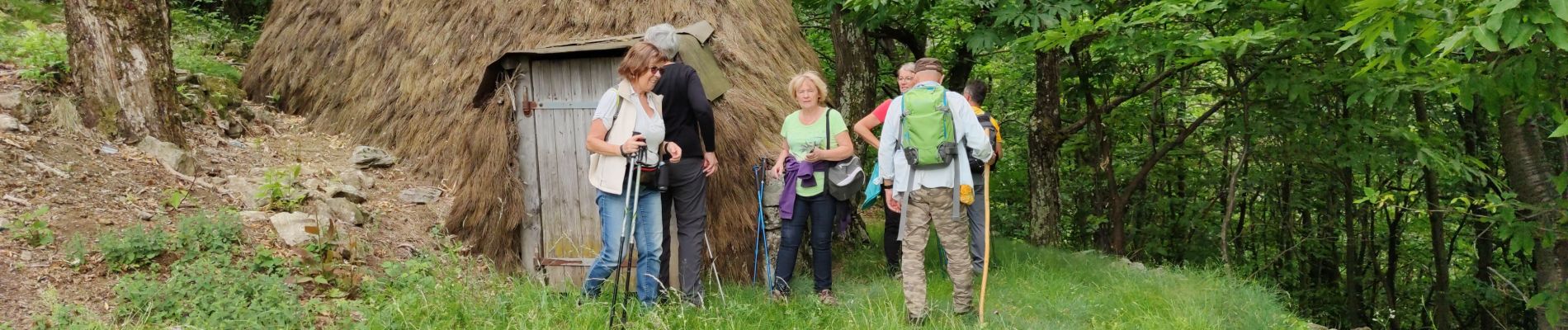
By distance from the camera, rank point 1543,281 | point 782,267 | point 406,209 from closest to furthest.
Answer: point 782,267, point 406,209, point 1543,281

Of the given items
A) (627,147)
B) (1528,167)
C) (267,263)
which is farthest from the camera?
(1528,167)

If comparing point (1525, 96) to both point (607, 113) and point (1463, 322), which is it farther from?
point (1463, 322)

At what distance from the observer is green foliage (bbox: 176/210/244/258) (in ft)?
15.8

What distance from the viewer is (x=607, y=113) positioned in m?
4.48

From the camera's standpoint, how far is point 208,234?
193 inches

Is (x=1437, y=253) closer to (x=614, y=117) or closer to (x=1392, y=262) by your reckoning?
(x=1392, y=262)

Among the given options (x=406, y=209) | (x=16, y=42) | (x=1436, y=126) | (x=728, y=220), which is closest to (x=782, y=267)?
(x=728, y=220)

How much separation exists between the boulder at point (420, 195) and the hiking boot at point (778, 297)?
2593 millimetres

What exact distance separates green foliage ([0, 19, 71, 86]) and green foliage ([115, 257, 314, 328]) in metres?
2.70

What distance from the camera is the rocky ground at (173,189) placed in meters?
4.54

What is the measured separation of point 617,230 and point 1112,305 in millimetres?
3084

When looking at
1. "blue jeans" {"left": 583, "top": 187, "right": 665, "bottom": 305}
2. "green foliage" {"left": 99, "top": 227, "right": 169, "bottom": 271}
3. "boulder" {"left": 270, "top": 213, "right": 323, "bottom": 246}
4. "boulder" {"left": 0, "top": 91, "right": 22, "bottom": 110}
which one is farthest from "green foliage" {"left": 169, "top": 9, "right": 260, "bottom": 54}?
"blue jeans" {"left": 583, "top": 187, "right": 665, "bottom": 305}

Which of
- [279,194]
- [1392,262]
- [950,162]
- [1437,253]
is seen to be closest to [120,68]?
[279,194]

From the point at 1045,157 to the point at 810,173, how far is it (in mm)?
5248
